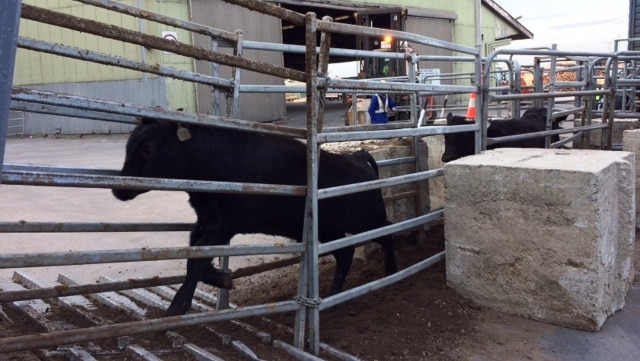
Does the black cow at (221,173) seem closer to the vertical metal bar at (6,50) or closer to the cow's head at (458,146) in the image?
the vertical metal bar at (6,50)

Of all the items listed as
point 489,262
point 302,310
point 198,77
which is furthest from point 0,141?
point 489,262

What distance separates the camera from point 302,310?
336cm

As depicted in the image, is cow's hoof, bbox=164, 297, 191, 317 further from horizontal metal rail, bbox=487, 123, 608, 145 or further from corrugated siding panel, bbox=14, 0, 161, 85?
corrugated siding panel, bbox=14, 0, 161, 85

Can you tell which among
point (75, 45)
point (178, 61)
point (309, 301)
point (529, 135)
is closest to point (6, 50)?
point (309, 301)

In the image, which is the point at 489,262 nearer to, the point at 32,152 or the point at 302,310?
the point at 302,310

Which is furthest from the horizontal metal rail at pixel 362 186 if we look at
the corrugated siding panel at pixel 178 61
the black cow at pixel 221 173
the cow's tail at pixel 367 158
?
the corrugated siding panel at pixel 178 61

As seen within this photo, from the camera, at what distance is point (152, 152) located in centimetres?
359

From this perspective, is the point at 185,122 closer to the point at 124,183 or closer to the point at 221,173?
the point at 124,183

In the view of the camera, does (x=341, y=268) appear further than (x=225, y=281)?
Yes

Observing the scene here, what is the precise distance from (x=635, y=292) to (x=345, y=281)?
2.18 metres

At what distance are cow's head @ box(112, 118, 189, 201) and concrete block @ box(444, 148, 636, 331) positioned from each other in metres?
1.91

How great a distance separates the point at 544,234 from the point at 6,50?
3298 mm

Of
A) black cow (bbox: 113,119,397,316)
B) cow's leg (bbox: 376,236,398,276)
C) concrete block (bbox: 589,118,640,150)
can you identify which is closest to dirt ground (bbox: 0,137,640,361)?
cow's leg (bbox: 376,236,398,276)

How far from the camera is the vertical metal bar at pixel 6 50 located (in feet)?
4.74
